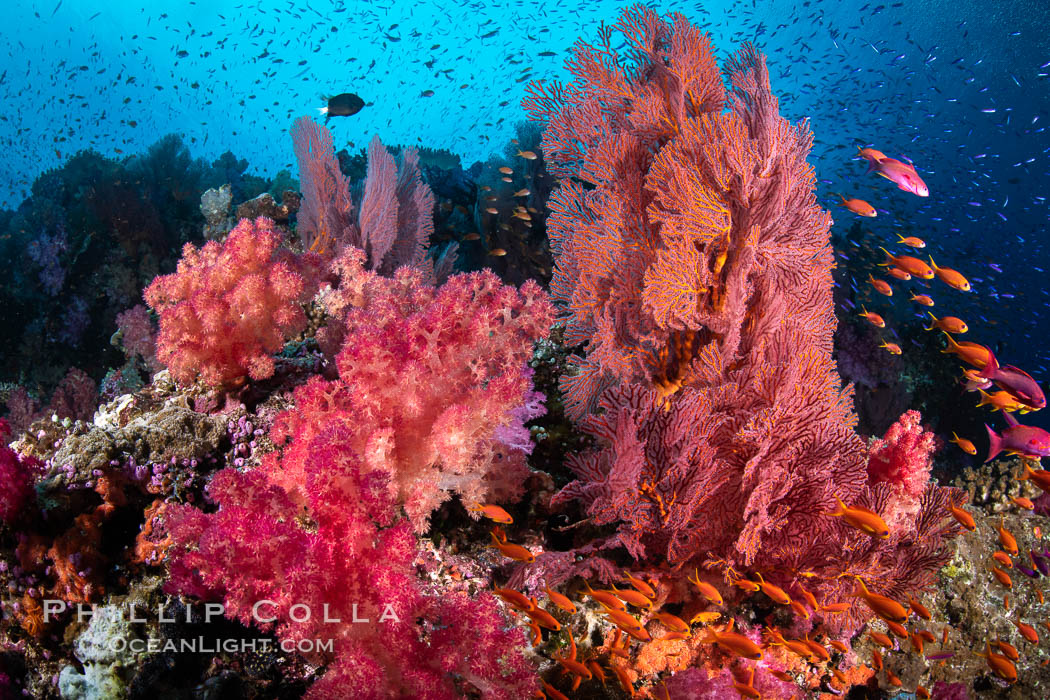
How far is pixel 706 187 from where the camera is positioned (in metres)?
3.02

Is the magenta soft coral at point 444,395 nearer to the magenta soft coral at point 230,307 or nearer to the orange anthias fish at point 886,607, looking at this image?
the magenta soft coral at point 230,307

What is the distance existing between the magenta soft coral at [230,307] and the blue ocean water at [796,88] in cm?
335

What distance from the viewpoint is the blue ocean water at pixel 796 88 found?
832 inches

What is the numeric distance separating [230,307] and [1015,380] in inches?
301

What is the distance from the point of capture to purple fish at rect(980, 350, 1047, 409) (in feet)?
16.6

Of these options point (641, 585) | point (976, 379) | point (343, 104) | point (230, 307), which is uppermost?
point (343, 104)

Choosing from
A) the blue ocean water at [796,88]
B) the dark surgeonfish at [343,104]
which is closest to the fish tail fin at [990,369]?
the blue ocean water at [796,88]

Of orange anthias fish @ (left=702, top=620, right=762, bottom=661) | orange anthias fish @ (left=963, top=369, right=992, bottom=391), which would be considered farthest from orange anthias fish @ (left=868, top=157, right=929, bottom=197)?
orange anthias fish @ (left=702, top=620, right=762, bottom=661)

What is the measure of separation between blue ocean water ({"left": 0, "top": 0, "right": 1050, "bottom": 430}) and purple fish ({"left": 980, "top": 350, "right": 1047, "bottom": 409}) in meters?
3.13

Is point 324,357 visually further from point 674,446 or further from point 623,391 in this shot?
point 674,446

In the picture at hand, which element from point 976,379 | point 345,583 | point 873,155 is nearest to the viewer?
point 345,583

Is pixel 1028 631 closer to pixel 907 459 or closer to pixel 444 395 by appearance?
pixel 907 459

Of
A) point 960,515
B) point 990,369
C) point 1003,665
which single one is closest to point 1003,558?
point 1003,665

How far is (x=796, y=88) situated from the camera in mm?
58875
